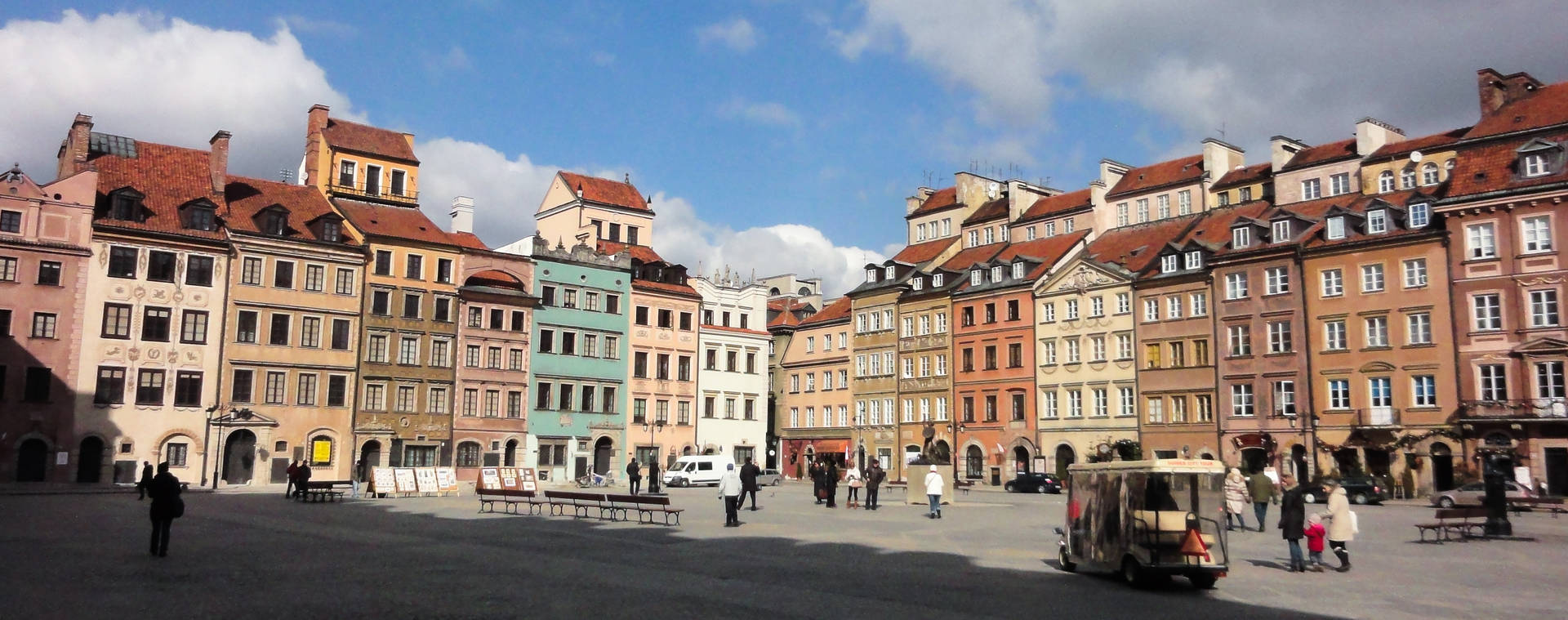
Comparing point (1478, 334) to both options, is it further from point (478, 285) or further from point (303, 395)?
point (303, 395)

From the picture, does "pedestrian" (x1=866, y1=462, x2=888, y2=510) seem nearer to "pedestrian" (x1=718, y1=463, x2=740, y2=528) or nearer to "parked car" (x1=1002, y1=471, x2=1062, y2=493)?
"pedestrian" (x1=718, y1=463, x2=740, y2=528)

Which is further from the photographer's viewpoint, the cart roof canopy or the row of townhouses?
the row of townhouses

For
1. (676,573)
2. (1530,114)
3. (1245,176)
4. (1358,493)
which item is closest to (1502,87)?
(1530,114)

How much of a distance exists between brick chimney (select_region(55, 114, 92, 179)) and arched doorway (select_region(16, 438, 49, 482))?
12998mm

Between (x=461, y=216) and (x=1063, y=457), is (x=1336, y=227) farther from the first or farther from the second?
(x=461, y=216)

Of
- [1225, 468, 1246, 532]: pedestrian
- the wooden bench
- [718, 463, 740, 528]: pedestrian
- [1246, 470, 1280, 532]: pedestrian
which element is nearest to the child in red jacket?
the wooden bench

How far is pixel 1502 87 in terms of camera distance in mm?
54781

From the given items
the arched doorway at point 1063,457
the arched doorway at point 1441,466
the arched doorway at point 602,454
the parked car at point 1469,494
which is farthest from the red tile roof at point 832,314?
the parked car at point 1469,494

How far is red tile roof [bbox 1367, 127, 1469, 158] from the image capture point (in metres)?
54.9

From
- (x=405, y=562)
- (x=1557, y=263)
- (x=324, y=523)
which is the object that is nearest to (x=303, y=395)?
(x=324, y=523)

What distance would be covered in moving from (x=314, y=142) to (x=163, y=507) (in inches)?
1962

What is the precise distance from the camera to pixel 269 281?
5716 cm

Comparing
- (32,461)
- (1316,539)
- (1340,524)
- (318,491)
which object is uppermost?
(32,461)

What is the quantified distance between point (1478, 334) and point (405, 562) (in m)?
45.1
